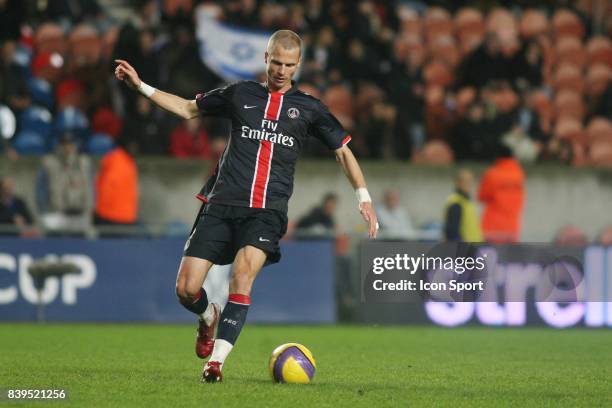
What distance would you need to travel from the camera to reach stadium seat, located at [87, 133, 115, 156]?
17781 mm

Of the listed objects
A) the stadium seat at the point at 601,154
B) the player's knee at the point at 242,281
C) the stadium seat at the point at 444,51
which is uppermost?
the stadium seat at the point at 444,51

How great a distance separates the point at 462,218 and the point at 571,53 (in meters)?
6.78

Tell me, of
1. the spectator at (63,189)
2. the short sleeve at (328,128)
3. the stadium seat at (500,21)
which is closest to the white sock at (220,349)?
the short sleeve at (328,128)

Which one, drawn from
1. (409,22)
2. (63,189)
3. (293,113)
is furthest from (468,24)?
(293,113)

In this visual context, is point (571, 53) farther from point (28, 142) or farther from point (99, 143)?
point (28, 142)

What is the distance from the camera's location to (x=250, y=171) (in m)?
8.14

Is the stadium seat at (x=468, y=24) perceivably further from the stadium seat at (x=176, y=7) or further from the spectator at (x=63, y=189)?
the spectator at (x=63, y=189)

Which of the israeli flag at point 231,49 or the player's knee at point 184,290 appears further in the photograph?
the israeli flag at point 231,49

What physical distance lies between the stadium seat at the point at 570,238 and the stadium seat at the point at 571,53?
12.5 ft

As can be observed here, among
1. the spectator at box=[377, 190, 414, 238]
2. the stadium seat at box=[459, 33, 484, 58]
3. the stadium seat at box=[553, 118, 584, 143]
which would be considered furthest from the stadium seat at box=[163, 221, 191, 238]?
the stadium seat at box=[553, 118, 584, 143]

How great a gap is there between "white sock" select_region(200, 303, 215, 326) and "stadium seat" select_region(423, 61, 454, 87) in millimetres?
12293

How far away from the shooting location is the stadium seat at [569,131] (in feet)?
66.5

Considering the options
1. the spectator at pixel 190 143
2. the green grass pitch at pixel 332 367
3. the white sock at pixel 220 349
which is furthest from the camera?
the spectator at pixel 190 143

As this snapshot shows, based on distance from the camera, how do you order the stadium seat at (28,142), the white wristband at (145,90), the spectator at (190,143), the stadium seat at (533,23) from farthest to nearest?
the stadium seat at (533,23), the spectator at (190,143), the stadium seat at (28,142), the white wristband at (145,90)
